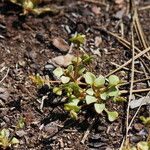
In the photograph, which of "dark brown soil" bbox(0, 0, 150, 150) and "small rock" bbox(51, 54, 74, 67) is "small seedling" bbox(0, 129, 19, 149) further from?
"small rock" bbox(51, 54, 74, 67)

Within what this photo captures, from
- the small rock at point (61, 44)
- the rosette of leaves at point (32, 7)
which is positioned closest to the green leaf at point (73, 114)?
the small rock at point (61, 44)

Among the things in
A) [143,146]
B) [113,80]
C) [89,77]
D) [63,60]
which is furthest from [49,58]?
[143,146]

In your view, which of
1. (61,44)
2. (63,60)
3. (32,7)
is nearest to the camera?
(63,60)

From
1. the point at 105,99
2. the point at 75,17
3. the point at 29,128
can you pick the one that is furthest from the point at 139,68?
the point at 29,128

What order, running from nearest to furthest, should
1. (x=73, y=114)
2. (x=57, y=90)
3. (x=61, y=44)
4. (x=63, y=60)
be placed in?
(x=73, y=114), (x=57, y=90), (x=63, y=60), (x=61, y=44)

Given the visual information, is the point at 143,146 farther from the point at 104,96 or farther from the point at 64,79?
the point at 64,79

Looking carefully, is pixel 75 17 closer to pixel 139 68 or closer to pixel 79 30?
pixel 79 30
